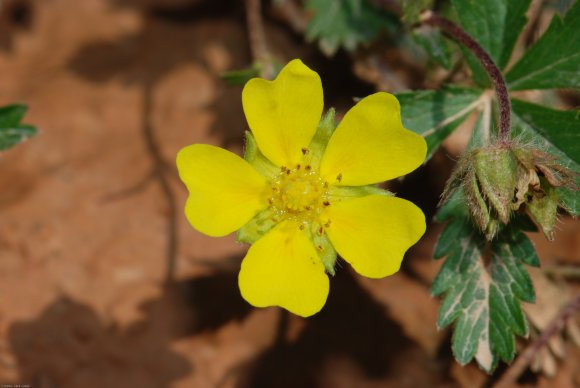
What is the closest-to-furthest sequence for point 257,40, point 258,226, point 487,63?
1. point 258,226
2. point 487,63
3. point 257,40

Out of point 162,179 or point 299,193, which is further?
point 162,179

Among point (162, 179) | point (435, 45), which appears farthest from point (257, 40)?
point (435, 45)

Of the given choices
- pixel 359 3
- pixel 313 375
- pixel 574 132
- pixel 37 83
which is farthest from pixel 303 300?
pixel 37 83

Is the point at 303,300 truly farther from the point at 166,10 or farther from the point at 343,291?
the point at 166,10

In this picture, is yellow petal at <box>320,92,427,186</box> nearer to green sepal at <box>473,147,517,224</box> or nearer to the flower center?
the flower center

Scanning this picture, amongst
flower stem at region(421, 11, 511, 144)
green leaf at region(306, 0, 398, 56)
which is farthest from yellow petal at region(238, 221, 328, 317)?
green leaf at region(306, 0, 398, 56)

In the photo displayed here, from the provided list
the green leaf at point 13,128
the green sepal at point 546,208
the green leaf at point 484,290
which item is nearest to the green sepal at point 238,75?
the green leaf at point 13,128

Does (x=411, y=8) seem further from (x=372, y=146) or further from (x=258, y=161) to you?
(x=258, y=161)
